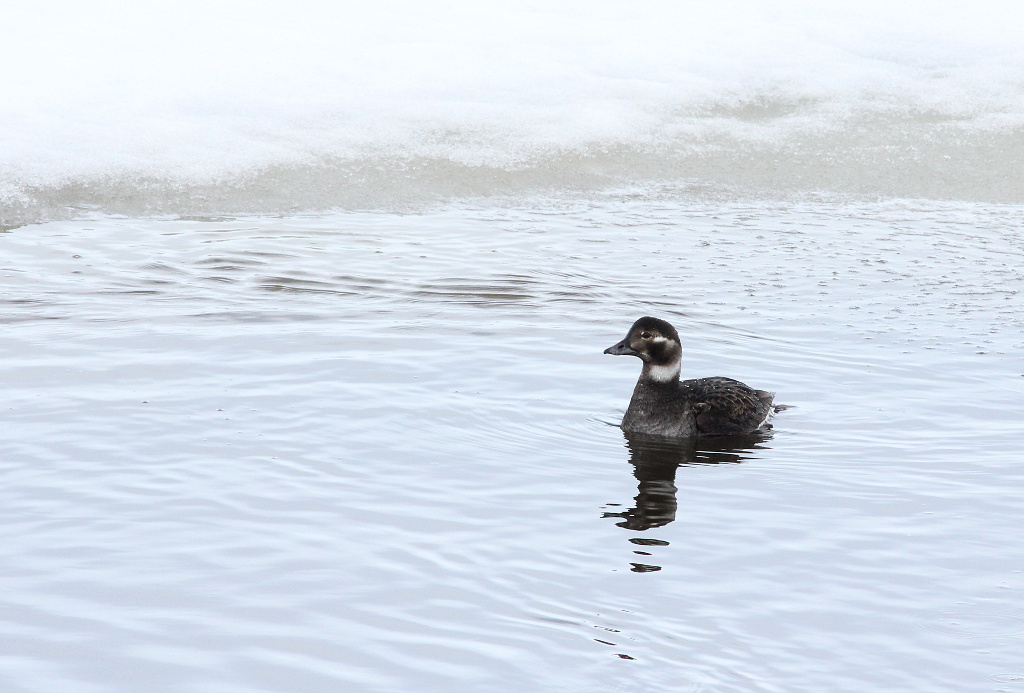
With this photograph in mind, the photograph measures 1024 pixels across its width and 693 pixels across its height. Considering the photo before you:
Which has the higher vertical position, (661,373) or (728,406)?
(661,373)

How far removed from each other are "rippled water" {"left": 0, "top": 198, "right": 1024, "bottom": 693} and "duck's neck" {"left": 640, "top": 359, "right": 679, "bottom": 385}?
34 cm

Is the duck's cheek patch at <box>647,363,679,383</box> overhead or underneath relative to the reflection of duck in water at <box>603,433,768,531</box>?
overhead

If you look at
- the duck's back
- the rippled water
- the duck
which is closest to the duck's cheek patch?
the duck

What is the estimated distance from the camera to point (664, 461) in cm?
743

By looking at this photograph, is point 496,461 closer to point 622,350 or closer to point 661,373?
point 622,350

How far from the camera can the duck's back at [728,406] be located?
7.94 metres

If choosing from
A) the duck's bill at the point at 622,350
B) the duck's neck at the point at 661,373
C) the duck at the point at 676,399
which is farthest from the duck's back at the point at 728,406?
the duck's bill at the point at 622,350

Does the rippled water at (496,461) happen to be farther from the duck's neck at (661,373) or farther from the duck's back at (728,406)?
the duck's neck at (661,373)

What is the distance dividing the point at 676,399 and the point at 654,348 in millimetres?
420

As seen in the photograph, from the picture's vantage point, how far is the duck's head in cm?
830

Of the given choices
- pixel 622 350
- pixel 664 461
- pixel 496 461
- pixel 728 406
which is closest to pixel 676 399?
pixel 728 406

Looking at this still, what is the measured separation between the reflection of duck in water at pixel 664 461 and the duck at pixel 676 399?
85mm

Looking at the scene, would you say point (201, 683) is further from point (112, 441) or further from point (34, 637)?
point (112, 441)

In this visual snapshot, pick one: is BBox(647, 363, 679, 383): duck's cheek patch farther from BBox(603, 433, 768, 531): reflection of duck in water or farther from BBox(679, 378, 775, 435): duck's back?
BBox(603, 433, 768, 531): reflection of duck in water
